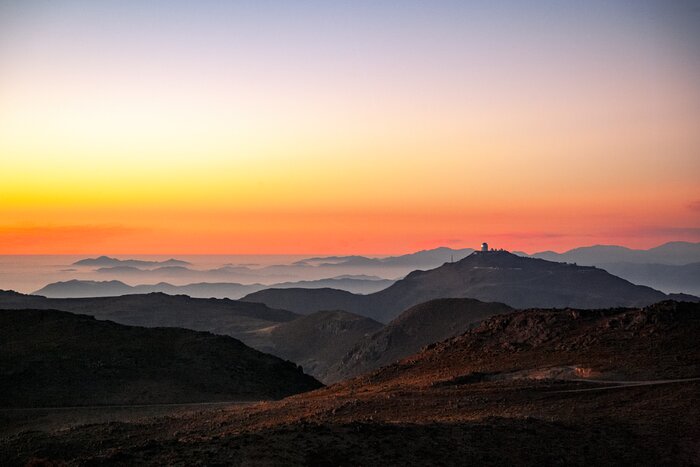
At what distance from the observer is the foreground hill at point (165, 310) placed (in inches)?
4629

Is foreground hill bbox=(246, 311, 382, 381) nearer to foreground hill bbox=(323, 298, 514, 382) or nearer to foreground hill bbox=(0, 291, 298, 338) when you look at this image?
foreground hill bbox=(323, 298, 514, 382)

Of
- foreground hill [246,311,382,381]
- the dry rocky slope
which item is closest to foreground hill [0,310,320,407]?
the dry rocky slope

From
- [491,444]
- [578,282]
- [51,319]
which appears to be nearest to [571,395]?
[491,444]

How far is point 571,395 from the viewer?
25.9 metres

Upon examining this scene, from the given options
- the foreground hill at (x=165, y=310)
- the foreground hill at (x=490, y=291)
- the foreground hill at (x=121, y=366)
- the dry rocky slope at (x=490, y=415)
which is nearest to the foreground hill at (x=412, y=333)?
the foreground hill at (x=165, y=310)

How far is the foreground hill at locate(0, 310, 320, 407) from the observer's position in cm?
3919

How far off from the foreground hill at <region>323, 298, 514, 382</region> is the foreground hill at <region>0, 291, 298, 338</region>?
25.9m

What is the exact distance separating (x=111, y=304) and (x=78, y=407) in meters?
98.5

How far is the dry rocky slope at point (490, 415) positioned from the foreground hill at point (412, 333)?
47.9 meters

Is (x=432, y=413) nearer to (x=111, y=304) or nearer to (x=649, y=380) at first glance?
(x=649, y=380)

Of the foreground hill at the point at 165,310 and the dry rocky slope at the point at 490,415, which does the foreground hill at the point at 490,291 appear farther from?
the dry rocky slope at the point at 490,415

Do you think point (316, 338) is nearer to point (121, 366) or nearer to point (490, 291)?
point (121, 366)

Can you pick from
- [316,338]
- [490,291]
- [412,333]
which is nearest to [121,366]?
[412,333]

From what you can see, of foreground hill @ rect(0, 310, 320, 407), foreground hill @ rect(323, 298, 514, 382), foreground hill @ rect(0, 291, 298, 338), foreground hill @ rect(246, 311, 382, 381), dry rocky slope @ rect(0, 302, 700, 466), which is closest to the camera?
dry rocky slope @ rect(0, 302, 700, 466)
